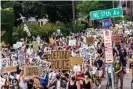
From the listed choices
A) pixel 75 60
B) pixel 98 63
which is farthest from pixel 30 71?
pixel 98 63

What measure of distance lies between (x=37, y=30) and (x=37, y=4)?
518 inches

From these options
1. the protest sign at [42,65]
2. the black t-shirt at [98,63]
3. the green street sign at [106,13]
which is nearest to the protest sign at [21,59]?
the protest sign at [42,65]

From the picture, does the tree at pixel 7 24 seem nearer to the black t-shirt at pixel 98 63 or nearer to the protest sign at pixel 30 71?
the black t-shirt at pixel 98 63

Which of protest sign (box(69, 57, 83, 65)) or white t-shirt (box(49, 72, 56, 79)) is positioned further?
protest sign (box(69, 57, 83, 65))

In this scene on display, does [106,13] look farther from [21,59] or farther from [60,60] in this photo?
[21,59]

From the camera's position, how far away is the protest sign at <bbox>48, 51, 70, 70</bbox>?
55.7 feet

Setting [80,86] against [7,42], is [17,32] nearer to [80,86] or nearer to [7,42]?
[7,42]

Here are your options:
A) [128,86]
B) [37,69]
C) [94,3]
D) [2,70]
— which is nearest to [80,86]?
[37,69]

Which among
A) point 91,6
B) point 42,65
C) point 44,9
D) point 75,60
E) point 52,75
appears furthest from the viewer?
point 91,6

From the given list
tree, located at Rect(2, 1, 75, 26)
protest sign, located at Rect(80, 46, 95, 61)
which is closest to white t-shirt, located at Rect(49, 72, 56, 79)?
protest sign, located at Rect(80, 46, 95, 61)

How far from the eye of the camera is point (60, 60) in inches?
674

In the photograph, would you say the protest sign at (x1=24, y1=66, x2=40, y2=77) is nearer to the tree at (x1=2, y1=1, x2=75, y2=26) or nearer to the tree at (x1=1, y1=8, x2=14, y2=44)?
the tree at (x1=1, y1=8, x2=14, y2=44)

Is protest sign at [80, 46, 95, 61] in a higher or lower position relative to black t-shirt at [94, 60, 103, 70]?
higher

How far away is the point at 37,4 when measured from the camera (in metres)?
62.0
